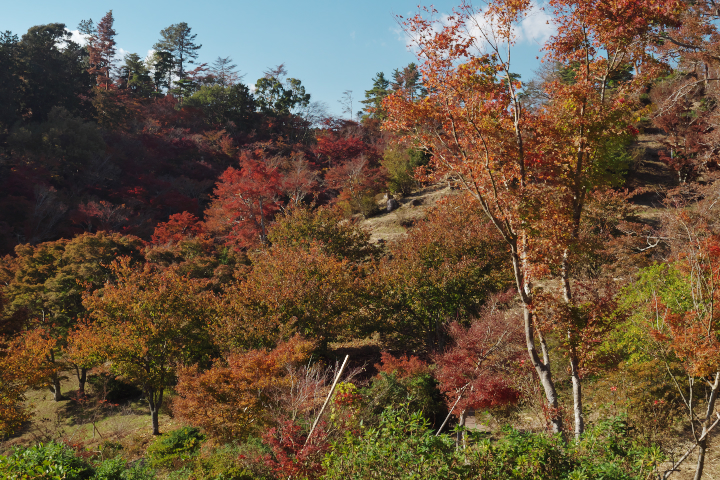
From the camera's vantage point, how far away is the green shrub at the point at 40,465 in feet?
17.1

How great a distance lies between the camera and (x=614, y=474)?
446cm

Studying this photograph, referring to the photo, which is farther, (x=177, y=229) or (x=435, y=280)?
(x=177, y=229)

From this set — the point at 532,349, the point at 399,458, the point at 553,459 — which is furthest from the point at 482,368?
the point at 399,458

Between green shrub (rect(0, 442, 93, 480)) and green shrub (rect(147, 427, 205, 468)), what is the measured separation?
565cm

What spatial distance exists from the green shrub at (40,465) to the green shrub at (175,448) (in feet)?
18.5

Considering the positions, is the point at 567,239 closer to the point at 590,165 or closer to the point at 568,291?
the point at 568,291

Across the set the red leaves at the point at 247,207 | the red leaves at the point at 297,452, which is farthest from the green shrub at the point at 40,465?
the red leaves at the point at 247,207

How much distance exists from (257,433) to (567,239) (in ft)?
28.4

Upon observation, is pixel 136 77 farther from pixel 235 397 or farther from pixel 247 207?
pixel 235 397

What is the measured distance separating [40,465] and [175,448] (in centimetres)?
772

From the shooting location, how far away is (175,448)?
1237 cm

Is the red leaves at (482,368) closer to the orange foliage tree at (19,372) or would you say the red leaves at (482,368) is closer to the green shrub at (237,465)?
the green shrub at (237,465)

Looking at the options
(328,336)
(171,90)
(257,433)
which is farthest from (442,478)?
(171,90)

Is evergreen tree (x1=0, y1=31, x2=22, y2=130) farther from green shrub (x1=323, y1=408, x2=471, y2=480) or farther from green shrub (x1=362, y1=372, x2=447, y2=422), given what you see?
green shrub (x1=323, y1=408, x2=471, y2=480)
